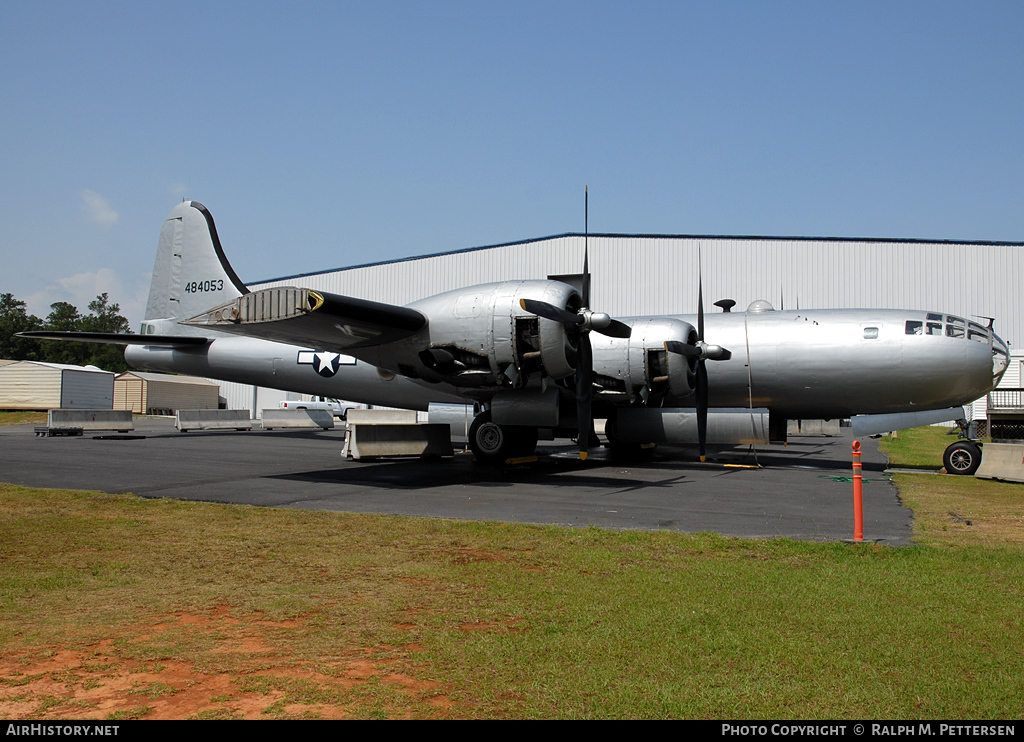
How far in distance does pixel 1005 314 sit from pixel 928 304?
4.11 meters

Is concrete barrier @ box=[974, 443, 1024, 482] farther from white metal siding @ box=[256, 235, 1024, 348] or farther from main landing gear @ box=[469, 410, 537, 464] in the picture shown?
white metal siding @ box=[256, 235, 1024, 348]

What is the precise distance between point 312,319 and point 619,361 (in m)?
7.36

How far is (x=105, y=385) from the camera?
64062 millimetres

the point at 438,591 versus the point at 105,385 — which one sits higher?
the point at 105,385

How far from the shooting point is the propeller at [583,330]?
14.8 m

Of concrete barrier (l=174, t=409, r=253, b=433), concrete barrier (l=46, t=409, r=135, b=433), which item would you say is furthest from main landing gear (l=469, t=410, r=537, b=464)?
concrete barrier (l=46, t=409, r=135, b=433)

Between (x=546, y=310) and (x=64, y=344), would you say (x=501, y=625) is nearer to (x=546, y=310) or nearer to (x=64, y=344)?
(x=546, y=310)

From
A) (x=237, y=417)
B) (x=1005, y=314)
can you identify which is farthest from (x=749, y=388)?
(x=1005, y=314)

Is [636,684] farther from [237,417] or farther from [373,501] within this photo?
[237,417]

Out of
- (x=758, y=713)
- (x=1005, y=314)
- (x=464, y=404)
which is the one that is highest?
(x=1005, y=314)

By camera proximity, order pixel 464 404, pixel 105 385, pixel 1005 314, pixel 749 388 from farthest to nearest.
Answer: pixel 105 385, pixel 1005 314, pixel 464 404, pixel 749 388

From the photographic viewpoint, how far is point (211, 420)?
36281 millimetres

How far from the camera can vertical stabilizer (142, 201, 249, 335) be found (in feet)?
76.3

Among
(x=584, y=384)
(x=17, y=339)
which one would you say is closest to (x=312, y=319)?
(x=584, y=384)
